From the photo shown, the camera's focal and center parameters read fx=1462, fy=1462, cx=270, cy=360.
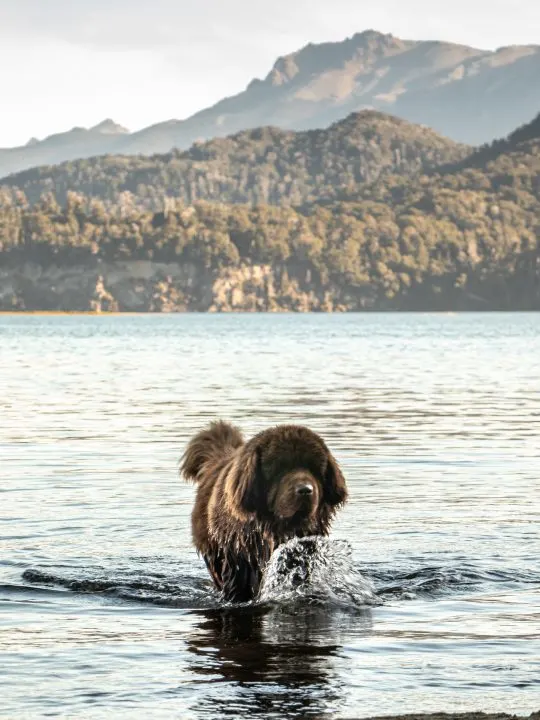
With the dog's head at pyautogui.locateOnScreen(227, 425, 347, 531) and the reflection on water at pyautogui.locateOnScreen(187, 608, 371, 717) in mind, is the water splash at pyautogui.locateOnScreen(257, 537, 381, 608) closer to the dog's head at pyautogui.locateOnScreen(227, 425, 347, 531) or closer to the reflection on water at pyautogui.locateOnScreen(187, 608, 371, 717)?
the reflection on water at pyautogui.locateOnScreen(187, 608, 371, 717)

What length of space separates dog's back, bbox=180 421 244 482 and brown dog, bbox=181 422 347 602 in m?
0.82

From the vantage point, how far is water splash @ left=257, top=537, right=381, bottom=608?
1166 cm

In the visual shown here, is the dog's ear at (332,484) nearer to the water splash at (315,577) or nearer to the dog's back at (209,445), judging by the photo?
the water splash at (315,577)

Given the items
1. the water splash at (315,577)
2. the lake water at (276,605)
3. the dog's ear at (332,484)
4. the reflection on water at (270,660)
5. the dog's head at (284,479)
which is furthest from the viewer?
the water splash at (315,577)

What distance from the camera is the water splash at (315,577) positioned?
11.7 metres

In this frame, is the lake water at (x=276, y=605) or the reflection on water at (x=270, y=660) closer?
the reflection on water at (x=270, y=660)

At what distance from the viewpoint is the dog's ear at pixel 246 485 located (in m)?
11.2

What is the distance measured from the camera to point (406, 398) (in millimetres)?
40406

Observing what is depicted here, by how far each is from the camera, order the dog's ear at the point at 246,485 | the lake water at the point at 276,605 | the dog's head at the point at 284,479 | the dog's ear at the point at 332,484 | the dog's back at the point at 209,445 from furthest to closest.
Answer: the dog's back at the point at 209,445 < the dog's ear at the point at 332,484 < the dog's ear at the point at 246,485 < the dog's head at the point at 284,479 < the lake water at the point at 276,605

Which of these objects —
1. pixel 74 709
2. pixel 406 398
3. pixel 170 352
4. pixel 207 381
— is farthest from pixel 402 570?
pixel 170 352

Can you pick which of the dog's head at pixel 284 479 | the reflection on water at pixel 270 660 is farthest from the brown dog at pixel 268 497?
the reflection on water at pixel 270 660

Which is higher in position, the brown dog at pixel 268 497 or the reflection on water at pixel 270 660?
the brown dog at pixel 268 497

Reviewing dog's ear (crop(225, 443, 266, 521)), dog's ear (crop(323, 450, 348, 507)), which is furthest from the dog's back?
dog's ear (crop(323, 450, 348, 507))

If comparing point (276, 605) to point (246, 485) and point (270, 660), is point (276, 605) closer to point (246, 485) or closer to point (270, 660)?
point (246, 485)
